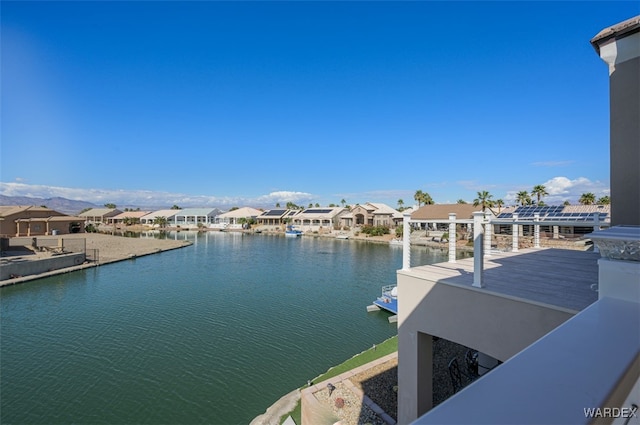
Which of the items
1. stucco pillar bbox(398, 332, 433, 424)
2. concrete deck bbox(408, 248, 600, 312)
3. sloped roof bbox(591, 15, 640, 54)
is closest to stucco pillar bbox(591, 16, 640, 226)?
sloped roof bbox(591, 15, 640, 54)

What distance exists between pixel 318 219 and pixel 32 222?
39.1 meters

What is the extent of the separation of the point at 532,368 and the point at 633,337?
61cm

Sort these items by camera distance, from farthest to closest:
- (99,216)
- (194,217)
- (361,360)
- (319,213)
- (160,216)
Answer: (160,216) < (194,217) < (99,216) < (319,213) < (361,360)

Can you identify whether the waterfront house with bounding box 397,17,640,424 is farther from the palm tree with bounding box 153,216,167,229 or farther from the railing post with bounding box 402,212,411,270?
the palm tree with bounding box 153,216,167,229

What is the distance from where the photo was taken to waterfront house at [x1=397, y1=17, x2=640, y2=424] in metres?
0.87

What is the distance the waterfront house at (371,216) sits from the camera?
5247 cm

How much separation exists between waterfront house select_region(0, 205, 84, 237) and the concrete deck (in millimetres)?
42716

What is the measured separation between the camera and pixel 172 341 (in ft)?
37.0

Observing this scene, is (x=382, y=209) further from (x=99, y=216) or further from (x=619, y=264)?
(x=99, y=216)

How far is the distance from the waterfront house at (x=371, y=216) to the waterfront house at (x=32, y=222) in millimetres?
39984

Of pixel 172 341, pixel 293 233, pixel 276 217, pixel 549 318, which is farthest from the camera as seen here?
pixel 276 217

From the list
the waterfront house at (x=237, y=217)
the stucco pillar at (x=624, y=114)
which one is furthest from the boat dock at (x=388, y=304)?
the waterfront house at (x=237, y=217)

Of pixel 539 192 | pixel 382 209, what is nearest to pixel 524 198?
pixel 539 192

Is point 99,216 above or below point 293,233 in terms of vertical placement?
above
